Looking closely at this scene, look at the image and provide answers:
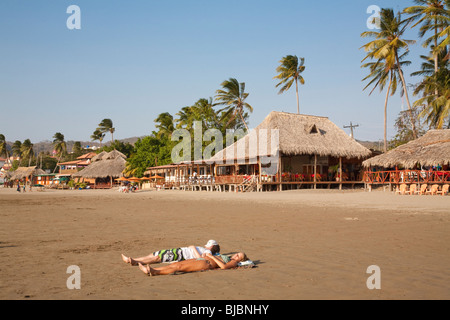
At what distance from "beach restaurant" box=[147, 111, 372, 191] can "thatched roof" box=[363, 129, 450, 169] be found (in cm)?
471

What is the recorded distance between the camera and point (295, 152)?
92.4ft

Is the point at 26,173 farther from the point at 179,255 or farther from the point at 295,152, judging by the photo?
the point at 179,255

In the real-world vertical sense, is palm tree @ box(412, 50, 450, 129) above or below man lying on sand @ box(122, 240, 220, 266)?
above

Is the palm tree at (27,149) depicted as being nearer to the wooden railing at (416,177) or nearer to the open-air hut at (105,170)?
the open-air hut at (105,170)

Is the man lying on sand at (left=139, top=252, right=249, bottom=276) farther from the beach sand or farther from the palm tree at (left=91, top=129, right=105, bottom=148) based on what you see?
the palm tree at (left=91, top=129, right=105, bottom=148)

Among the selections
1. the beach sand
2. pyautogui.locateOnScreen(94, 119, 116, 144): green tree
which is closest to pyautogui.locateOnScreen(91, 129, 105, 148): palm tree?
pyautogui.locateOnScreen(94, 119, 116, 144): green tree

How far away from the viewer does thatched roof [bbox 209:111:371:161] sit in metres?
28.7

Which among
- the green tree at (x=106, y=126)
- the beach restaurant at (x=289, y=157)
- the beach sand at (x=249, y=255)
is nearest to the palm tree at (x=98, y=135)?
the green tree at (x=106, y=126)

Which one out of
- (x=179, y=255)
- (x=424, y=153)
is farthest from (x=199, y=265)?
(x=424, y=153)

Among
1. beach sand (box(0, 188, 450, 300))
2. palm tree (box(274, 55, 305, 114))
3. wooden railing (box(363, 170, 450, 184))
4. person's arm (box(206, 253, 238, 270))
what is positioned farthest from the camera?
palm tree (box(274, 55, 305, 114))

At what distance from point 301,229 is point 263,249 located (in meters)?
2.47

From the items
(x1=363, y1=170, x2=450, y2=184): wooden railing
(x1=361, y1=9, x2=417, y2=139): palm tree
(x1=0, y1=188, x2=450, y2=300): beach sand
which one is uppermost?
(x1=361, y1=9, x2=417, y2=139): palm tree

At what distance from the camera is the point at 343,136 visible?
3438 centimetres

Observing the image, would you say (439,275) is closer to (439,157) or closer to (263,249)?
(263,249)
